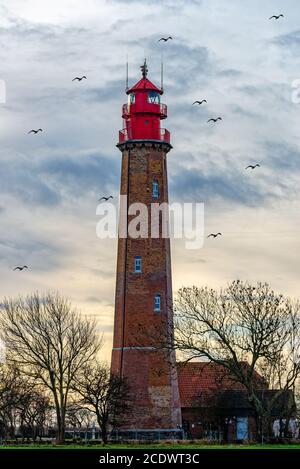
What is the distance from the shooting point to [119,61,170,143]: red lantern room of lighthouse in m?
72.0

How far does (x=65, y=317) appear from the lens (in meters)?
69.4

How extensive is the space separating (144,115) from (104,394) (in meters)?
18.3

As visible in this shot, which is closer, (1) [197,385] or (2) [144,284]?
(2) [144,284]

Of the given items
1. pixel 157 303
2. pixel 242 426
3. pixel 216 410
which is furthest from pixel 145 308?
pixel 242 426

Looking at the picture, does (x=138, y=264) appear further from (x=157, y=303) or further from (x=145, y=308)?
(x=145, y=308)

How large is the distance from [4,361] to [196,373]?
17.1 metres

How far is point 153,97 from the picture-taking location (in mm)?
72688

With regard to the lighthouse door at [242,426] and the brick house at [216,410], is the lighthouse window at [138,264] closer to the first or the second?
the brick house at [216,410]

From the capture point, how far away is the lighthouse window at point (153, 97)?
72500mm

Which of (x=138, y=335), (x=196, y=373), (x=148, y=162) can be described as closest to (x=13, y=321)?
(x=138, y=335)

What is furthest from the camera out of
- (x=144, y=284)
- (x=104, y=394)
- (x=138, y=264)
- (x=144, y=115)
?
(x=144, y=115)

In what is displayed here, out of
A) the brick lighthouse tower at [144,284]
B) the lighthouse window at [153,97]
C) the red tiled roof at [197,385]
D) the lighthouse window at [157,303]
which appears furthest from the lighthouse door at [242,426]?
the lighthouse window at [153,97]

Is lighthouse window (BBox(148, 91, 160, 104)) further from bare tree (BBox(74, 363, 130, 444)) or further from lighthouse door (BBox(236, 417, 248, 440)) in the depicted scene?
lighthouse door (BBox(236, 417, 248, 440))
